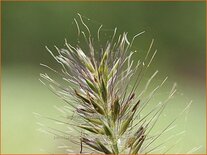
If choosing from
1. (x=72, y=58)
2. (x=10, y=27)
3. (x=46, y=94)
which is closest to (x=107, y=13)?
(x=10, y=27)

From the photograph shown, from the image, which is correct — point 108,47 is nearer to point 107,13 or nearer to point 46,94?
point 46,94

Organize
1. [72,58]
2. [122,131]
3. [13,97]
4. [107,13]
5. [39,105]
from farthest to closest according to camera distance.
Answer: [107,13]
[13,97]
[39,105]
[72,58]
[122,131]

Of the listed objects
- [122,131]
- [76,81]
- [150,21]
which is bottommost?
[122,131]

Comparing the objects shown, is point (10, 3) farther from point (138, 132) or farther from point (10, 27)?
point (138, 132)

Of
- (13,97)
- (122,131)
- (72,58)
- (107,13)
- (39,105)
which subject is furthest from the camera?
(107,13)

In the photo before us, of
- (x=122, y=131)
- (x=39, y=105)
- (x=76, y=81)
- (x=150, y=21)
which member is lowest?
(x=122, y=131)

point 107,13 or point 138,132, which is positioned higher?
point 107,13

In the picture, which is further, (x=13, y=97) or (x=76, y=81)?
(x=13, y=97)

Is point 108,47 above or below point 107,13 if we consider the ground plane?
below

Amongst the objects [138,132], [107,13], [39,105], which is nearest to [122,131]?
[138,132]
